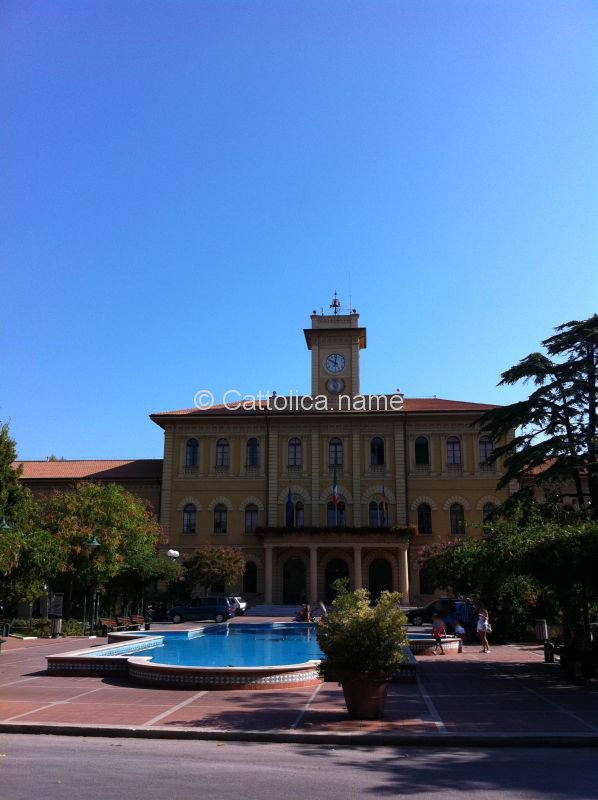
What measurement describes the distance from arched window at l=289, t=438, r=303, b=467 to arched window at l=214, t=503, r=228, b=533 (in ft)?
16.6

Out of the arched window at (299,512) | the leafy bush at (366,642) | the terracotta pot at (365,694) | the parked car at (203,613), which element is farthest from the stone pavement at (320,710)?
the arched window at (299,512)

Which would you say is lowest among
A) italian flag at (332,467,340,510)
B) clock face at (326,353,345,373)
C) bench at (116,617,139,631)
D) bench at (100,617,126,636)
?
bench at (116,617,139,631)

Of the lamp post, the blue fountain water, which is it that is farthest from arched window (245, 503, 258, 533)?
the lamp post

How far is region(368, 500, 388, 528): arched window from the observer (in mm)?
42375

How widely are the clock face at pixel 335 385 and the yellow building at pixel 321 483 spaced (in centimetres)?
163

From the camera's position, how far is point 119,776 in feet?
24.0

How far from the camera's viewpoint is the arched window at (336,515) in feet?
140

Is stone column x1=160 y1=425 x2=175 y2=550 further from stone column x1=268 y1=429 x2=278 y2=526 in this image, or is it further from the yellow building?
stone column x1=268 y1=429 x2=278 y2=526

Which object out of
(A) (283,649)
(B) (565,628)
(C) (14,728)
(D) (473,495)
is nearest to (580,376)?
(B) (565,628)

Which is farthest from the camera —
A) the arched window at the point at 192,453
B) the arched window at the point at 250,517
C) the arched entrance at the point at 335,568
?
the arched window at the point at 192,453

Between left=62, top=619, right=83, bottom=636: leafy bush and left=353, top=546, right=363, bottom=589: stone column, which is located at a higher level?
left=353, top=546, right=363, bottom=589: stone column

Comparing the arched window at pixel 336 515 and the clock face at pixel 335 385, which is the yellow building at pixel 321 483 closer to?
the arched window at pixel 336 515

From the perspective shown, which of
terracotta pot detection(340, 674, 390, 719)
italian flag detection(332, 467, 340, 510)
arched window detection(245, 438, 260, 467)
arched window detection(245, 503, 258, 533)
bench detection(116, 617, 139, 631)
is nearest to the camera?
terracotta pot detection(340, 674, 390, 719)

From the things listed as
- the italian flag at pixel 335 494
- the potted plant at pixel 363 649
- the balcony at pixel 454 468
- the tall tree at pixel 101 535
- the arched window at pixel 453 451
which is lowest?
the potted plant at pixel 363 649
